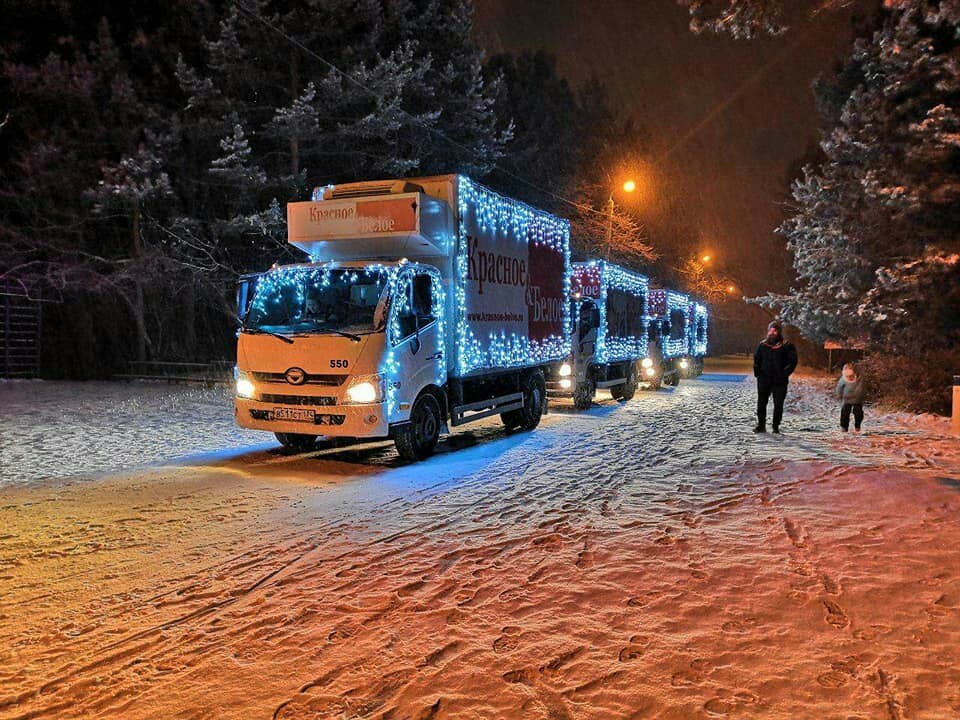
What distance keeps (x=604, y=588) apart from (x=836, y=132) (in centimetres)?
1686

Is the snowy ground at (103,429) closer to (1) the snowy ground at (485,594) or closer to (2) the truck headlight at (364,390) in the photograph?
(1) the snowy ground at (485,594)

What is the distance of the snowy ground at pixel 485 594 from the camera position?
12.1 ft

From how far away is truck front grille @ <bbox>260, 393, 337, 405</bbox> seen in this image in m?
9.36

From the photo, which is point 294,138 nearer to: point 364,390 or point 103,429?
point 103,429

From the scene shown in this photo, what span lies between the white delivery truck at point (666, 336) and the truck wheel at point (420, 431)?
14773mm

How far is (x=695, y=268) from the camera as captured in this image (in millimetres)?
55312

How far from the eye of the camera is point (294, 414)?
950 centimetres

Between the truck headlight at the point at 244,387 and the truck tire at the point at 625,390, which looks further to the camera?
the truck tire at the point at 625,390

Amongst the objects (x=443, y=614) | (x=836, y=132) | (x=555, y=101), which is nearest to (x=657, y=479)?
(x=443, y=614)

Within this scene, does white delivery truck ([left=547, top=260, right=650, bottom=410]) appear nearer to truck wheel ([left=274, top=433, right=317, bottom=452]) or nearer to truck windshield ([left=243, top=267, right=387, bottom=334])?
truck wheel ([left=274, top=433, right=317, bottom=452])

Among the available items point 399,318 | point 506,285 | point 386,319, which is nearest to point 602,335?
point 506,285

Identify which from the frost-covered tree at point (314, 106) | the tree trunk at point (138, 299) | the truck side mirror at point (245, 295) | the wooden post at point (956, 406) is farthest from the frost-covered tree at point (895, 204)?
the tree trunk at point (138, 299)

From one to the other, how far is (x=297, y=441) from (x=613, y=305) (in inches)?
433

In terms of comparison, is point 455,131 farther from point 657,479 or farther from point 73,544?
point 73,544
